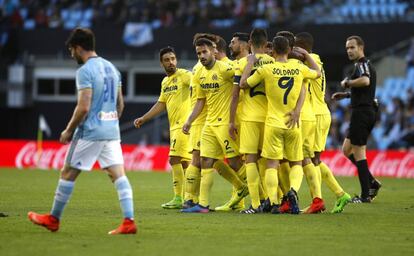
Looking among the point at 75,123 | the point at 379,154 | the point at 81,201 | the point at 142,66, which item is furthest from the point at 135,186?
the point at 142,66

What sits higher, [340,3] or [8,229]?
[340,3]

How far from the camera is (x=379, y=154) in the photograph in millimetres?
27344

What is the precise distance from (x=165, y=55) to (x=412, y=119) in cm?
1432

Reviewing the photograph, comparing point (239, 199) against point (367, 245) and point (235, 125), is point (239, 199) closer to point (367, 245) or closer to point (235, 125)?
point (235, 125)

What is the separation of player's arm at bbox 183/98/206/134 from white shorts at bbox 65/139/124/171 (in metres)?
3.09

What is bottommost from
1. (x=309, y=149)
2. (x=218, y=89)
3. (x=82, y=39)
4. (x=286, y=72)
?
(x=309, y=149)

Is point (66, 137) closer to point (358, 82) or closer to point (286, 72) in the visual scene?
point (286, 72)

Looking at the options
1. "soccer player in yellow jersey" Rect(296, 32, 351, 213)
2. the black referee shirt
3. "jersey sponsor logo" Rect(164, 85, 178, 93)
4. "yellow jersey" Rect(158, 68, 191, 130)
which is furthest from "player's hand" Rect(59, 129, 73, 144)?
the black referee shirt

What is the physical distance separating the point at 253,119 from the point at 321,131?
1463mm

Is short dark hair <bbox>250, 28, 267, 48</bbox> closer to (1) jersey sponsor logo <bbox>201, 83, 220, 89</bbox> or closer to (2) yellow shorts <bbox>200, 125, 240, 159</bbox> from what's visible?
(1) jersey sponsor logo <bbox>201, 83, 220, 89</bbox>

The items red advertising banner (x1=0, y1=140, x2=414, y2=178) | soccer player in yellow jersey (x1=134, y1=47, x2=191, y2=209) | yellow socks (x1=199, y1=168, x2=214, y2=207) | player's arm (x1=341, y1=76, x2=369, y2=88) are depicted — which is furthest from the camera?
red advertising banner (x1=0, y1=140, x2=414, y2=178)

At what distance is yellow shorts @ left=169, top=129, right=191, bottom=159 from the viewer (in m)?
15.7

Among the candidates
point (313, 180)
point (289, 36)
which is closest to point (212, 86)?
point (289, 36)

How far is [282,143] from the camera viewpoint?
13680 mm
